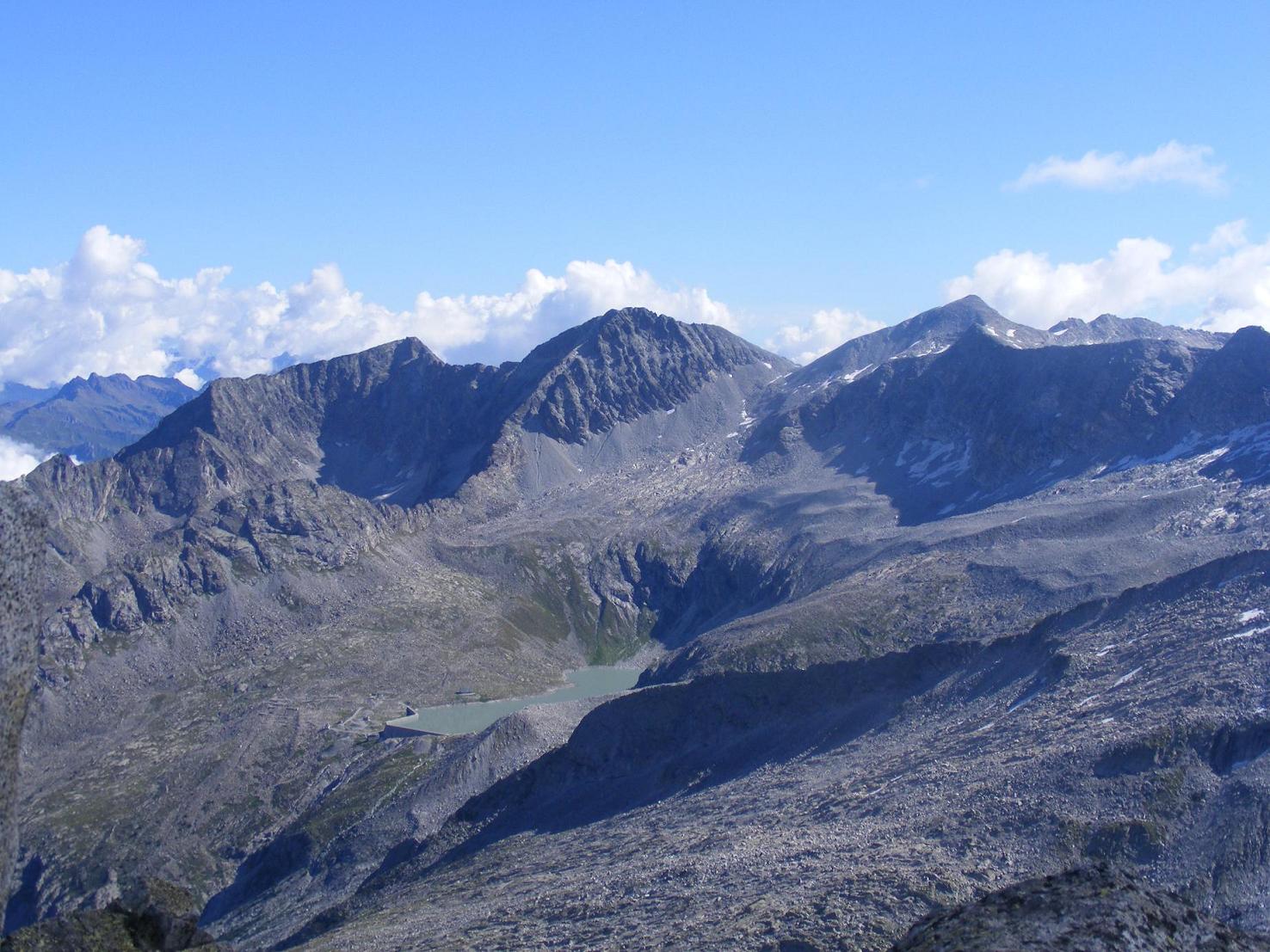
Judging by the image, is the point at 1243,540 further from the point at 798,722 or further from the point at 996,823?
the point at 996,823

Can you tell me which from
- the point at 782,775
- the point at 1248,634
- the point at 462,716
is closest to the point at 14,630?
the point at 782,775

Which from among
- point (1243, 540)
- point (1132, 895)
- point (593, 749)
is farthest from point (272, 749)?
point (1132, 895)

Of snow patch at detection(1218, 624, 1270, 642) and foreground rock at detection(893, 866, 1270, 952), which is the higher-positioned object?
foreground rock at detection(893, 866, 1270, 952)

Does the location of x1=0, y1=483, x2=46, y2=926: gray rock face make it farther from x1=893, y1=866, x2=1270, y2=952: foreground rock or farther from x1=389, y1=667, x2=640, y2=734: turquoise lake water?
x1=389, y1=667, x2=640, y2=734: turquoise lake water

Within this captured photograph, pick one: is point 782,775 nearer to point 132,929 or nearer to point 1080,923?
point 132,929

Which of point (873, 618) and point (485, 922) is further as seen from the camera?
point (873, 618)

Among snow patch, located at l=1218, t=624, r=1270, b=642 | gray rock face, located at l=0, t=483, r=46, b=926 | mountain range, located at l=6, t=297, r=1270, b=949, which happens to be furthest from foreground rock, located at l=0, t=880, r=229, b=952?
snow patch, located at l=1218, t=624, r=1270, b=642
